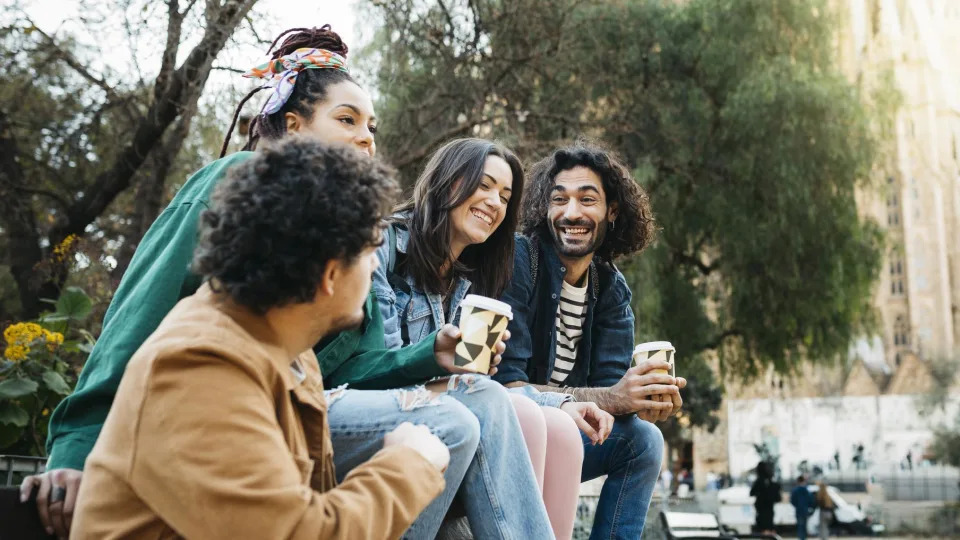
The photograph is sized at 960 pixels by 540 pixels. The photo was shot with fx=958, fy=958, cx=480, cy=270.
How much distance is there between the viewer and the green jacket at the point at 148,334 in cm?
161

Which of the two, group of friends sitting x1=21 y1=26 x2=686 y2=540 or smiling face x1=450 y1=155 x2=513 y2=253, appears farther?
smiling face x1=450 y1=155 x2=513 y2=253

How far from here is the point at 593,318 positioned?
11.0 feet

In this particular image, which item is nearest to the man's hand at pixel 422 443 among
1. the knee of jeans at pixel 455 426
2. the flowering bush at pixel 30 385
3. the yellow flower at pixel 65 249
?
the knee of jeans at pixel 455 426

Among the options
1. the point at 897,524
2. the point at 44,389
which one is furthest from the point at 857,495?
the point at 44,389

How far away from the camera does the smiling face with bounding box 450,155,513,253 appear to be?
291cm

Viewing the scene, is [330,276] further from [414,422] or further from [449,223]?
[449,223]

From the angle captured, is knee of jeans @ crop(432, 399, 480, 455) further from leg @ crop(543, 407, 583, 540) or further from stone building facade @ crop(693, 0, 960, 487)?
stone building facade @ crop(693, 0, 960, 487)

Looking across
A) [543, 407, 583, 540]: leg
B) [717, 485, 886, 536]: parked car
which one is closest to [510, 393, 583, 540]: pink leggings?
[543, 407, 583, 540]: leg

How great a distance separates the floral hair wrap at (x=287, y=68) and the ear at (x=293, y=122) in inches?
1.3

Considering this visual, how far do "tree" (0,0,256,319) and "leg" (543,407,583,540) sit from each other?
524 cm

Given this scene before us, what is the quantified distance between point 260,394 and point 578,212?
2.28 metres

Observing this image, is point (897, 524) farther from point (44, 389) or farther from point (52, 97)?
point (44, 389)

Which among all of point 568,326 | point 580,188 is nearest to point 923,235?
point 580,188

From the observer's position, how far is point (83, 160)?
990cm
